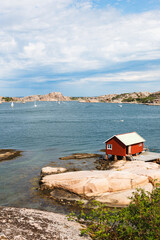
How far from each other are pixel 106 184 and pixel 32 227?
13515mm

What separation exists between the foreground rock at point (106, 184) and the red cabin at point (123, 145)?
450 inches

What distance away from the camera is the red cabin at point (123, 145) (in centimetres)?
4109

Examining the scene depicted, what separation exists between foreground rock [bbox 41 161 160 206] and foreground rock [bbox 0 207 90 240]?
8830mm

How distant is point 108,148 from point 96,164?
425 centimetres

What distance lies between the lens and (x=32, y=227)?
14.6m

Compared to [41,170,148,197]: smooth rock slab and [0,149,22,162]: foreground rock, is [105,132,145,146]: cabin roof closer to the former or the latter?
[41,170,148,197]: smooth rock slab

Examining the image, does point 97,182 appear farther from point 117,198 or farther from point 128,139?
point 128,139

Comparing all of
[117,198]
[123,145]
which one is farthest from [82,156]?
[117,198]

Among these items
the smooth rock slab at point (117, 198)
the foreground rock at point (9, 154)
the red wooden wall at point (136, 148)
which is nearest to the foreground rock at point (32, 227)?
the smooth rock slab at point (117, 198)

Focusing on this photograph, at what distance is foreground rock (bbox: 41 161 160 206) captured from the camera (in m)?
25.6

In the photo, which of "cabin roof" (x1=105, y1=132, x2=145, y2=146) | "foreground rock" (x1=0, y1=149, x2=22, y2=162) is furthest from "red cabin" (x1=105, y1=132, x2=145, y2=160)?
"foreground rock" (x1=0, y1=149, x2=22, y2=162)

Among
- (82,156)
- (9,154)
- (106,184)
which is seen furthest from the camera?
(9,154)

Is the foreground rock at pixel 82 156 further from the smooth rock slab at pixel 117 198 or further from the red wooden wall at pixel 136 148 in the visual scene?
the smooth rock slab at pixel 117 198

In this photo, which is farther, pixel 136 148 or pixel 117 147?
pixel 136 148
